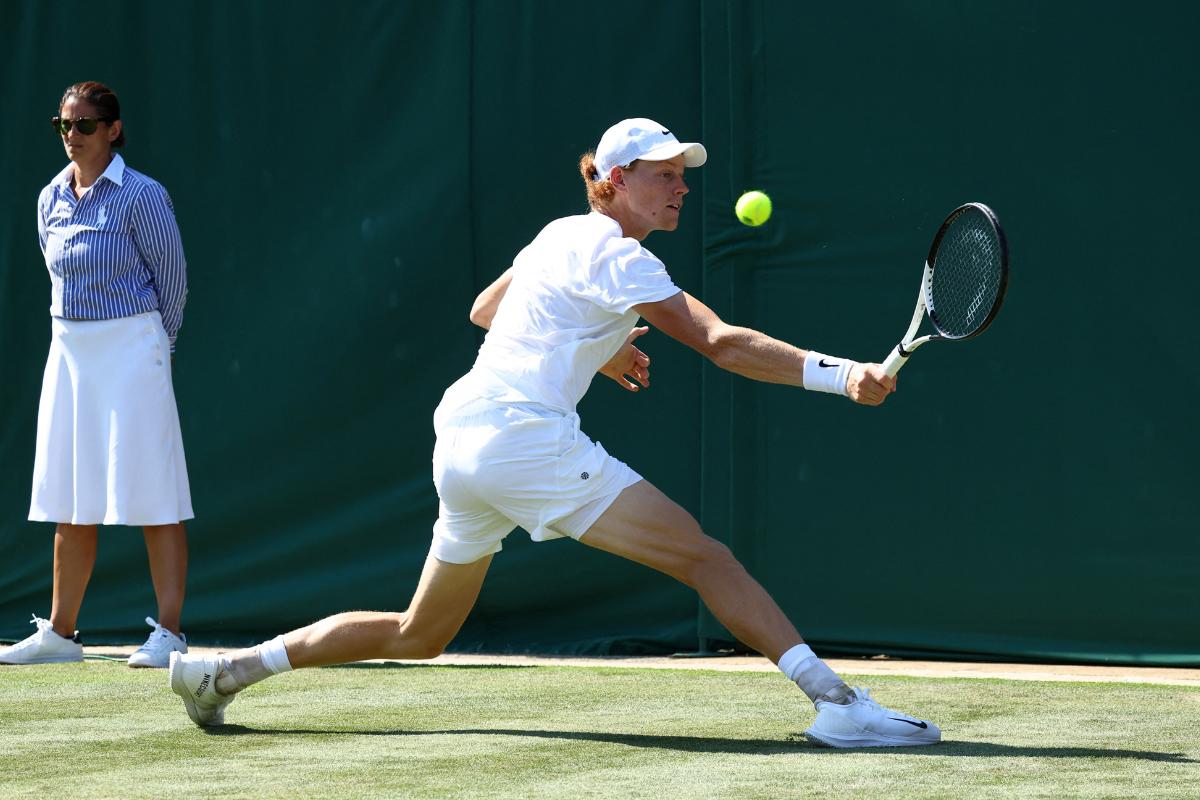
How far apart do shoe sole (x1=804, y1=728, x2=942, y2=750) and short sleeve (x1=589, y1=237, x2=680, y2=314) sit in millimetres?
1046

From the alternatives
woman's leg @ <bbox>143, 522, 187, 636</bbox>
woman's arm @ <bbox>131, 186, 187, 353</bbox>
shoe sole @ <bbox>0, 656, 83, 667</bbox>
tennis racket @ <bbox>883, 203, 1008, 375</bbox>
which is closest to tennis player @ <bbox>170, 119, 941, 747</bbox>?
tennis racket @ <bbox>883, 203, 1008, 375</bbox>

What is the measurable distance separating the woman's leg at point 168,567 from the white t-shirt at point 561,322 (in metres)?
2.17

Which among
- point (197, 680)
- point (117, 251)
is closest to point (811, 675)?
point (197, 680)

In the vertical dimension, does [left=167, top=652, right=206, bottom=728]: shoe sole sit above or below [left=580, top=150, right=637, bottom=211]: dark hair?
below

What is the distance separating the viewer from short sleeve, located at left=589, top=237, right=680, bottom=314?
165 inches

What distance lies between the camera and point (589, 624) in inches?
264

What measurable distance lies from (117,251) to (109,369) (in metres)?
0.39

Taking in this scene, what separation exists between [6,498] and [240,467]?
97 centimetres

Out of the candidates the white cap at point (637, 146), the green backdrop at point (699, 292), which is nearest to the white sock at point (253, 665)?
the white cap at point (637, 146)

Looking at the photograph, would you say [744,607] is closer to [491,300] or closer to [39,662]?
[491,300]

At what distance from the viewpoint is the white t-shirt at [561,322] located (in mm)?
4266

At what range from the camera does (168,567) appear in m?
6.21

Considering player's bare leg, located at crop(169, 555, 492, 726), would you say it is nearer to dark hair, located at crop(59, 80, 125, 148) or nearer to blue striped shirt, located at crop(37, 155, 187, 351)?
blue striped shirt, located at crop(37, 155, 187, 351)

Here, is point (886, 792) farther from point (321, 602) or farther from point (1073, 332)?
point (321, 602)
